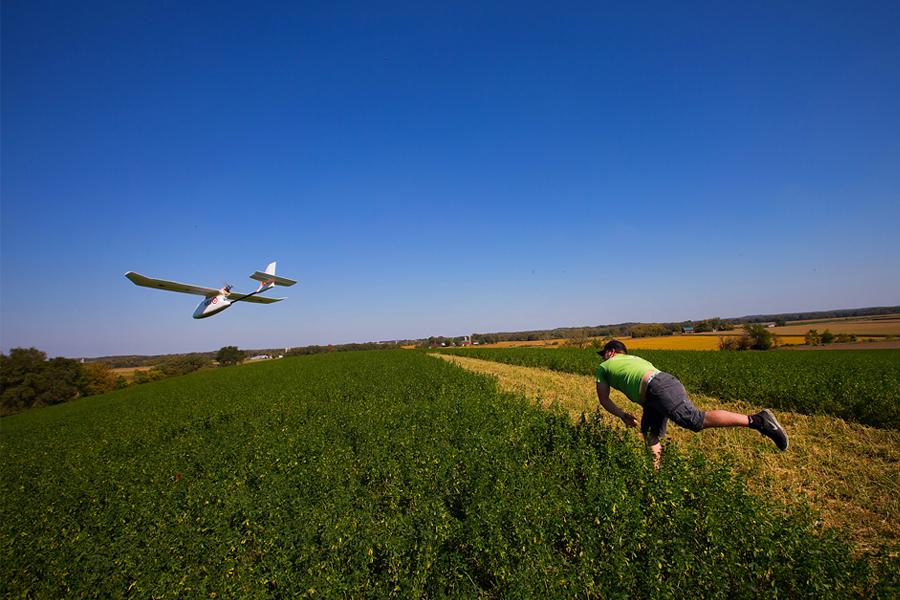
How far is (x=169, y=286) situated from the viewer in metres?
7.22

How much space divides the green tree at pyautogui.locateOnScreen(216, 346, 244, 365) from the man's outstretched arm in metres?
89.4

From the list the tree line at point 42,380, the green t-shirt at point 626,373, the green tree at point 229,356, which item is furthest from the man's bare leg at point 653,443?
the green tree at point 229,356

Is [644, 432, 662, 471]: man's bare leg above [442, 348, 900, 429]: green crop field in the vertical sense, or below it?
above

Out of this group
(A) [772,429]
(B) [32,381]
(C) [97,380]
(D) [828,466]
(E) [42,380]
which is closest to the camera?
(A) [772,429]

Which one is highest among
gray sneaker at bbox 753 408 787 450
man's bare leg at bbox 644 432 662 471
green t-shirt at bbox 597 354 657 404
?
green t-shirt at bbox 597 354 657 404

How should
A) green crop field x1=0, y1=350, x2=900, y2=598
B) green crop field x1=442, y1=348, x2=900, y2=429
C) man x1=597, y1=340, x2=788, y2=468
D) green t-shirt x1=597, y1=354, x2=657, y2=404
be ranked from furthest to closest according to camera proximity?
green crop field x1=442, y1=348, x2=900, y2=429
green t-shirt x1=597, y1=354, x2=657, y2=404
man x1=597, y1=340, x2=788, y2=468
green crop field x1=0, y1=350, x2=900, y2=598

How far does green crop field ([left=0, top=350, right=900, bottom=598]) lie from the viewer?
2.83 metres

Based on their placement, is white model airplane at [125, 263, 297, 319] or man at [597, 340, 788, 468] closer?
man at [597, 340, 788, 468]

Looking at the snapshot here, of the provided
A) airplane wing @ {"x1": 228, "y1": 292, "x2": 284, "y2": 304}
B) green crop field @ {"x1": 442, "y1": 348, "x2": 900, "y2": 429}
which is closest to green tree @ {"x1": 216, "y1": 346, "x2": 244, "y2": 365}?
airplane wing @ {"x1": 228, "y1": 292, "x2": 284, "y2": 304}

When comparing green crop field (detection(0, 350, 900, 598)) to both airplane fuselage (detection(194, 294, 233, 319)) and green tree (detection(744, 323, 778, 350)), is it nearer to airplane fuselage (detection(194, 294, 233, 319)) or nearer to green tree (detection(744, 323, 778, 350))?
airplane fuselage (detection(194, 294, 233, 319))

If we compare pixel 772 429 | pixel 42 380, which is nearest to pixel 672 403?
pixel 772 429

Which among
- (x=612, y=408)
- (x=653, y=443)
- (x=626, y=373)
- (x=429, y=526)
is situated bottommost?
(x=429, y=526)

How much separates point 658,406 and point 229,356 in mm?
92605

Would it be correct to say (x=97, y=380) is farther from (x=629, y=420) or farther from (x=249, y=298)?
(x=629, y=420)
